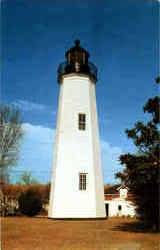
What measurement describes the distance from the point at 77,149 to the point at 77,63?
5989 millimetres

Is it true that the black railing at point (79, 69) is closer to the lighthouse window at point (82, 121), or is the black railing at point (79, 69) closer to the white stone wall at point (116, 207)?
the lighthouse window at point (82, 121)

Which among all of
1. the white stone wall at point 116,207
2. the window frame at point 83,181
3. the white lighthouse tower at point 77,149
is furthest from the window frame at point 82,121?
the white stone wall at point 116,207

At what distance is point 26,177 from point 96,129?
69.8ft

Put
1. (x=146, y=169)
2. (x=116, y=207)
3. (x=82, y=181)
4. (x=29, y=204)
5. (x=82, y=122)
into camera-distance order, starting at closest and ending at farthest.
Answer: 1. (x=146, y=169)
2. (x=82, y=181)
3. (x=82, y=122)
4. (x=29, y=204)
5. (x=116, y=207)

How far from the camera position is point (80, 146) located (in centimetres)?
1478

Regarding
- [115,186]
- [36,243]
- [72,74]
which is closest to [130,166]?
[115,186]

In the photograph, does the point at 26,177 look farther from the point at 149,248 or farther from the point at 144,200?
the point at 149,248

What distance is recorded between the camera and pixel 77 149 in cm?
1470

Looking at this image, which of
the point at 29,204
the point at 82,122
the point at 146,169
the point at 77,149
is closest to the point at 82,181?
the point at 77,149

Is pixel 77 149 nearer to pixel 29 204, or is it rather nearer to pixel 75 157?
pixel 75 157

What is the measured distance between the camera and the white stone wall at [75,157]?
13.9m

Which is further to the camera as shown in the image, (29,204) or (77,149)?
(29,204)

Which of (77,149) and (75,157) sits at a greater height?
(77,149)

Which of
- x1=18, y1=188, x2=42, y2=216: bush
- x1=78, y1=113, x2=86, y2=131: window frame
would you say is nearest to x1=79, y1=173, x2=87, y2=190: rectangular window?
x1=78, y1=113, x2=86, y2=131: window frame
